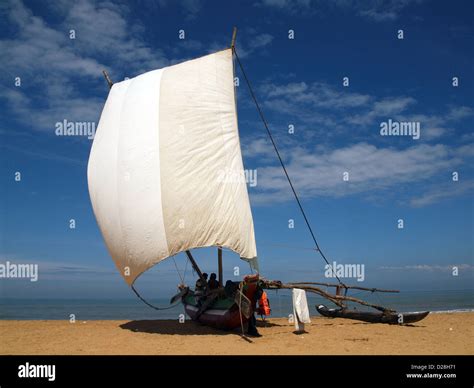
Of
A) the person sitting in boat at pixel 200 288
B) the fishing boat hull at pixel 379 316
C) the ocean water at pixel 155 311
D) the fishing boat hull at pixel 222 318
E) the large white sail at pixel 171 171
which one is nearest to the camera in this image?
the fishing boat hull at pixel 222 318

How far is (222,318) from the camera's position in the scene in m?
12.3

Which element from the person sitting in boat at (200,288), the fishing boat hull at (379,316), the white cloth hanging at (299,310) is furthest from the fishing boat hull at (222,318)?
the fishing boat hull at (379,316)

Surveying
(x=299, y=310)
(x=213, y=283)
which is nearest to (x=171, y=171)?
(x=213, y=283)

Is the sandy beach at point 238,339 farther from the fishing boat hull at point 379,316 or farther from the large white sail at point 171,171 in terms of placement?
the large white sail at point 171,171

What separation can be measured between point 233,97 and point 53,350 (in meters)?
9.15

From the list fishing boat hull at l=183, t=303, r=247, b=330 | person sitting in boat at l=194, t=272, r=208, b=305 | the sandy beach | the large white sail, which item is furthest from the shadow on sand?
the large white sail

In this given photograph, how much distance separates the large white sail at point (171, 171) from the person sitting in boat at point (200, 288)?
164cm

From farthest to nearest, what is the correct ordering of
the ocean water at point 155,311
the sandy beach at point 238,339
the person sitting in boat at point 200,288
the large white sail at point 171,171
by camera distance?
the ocean water at point 155,311 < the person sitting in boat at point 200,288 < the large white sail at point 171,171 < the sandy beach at point 238,339

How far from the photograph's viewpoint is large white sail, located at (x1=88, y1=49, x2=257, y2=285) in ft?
41.7

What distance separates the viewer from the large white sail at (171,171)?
12.7 metres

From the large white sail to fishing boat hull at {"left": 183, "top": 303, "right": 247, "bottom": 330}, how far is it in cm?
175

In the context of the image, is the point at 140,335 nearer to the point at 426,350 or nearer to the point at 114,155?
the point at 114,155

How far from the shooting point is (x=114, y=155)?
1386 cm
